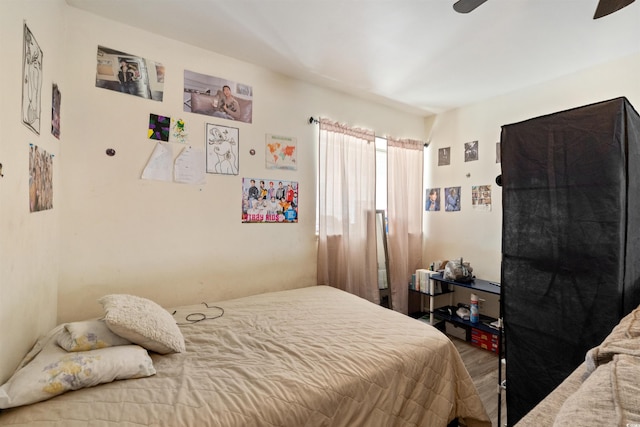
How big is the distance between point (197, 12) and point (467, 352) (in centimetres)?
356

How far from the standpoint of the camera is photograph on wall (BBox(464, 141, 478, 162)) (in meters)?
3.18

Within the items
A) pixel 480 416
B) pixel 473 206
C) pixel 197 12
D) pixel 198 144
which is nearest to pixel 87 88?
pixel 198 144

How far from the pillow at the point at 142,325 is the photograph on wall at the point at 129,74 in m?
1.47

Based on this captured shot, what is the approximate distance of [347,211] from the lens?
2.93 metres

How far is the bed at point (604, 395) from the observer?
44 centimetres

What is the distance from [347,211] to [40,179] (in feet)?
7.45

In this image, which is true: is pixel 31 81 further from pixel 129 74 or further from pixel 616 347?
pixel 616 347

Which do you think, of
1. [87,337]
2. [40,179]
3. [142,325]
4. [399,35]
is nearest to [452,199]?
[399,35]

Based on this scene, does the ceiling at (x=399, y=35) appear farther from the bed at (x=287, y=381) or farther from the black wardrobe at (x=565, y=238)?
the bed at (x=287, y=381)

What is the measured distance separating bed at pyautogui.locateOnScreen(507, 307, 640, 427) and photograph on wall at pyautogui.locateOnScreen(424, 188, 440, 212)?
2.92 meters

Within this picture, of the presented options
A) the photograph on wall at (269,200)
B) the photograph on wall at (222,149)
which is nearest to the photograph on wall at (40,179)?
the photograph on wall at (222,149)

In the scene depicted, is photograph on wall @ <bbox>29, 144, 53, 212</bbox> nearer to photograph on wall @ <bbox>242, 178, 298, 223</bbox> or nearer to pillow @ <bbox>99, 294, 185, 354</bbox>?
pillow @ <bbox>99, 294, 185, 354</bbox>

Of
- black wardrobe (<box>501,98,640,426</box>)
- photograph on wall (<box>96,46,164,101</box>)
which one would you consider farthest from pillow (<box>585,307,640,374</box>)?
photograph on wall (<box>96,46,164,101</box>)

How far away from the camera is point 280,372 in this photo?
1.23 meters
